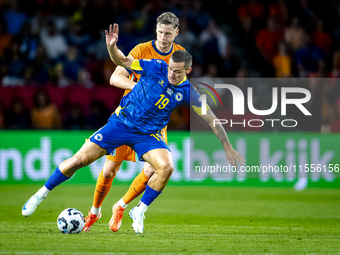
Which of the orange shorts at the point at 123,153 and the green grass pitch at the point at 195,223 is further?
the orange shorts at the point at 123,153

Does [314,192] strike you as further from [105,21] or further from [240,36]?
[105,21]

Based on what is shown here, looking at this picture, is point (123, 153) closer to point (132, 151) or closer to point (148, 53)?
point (132, 151)

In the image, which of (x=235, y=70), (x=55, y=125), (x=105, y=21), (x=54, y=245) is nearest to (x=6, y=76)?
(x=55, y=125)

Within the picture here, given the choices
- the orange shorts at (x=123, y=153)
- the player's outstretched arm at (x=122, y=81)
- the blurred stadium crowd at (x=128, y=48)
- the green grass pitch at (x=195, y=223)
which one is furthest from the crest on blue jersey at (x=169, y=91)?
the blurred stadium crowd at (x=128, y=48)

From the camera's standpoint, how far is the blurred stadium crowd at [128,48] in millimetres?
12273

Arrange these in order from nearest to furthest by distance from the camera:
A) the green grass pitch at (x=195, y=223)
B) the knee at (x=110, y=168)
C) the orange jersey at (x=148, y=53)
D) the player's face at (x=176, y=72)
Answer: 1. the green grass pitch at (x=195, y=223)
2. the player's face at (x=176, y=72)
3. the orange jersey at (x=148, y=53)
4. the knee at (x=110, y=168)

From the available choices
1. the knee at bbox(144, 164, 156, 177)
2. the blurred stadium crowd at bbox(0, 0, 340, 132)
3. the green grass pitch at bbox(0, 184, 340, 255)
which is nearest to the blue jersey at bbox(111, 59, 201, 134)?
the knee at bbox(144, 164, 156, 177)

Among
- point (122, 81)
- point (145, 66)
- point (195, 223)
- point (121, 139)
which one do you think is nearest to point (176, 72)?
point (145, 66)

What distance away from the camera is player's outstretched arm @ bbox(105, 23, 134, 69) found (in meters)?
5.77

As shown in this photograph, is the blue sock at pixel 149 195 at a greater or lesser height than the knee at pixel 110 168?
lesser

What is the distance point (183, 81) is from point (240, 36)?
946 cm

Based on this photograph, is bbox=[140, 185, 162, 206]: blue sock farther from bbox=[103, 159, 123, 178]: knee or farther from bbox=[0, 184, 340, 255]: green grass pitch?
bbox=[103, 159, 123, 178]: knee

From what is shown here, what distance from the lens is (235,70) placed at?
13.8 meters

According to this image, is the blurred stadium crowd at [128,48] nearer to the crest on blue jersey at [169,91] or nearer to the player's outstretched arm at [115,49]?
the crest on blue jersey at [169,91]
